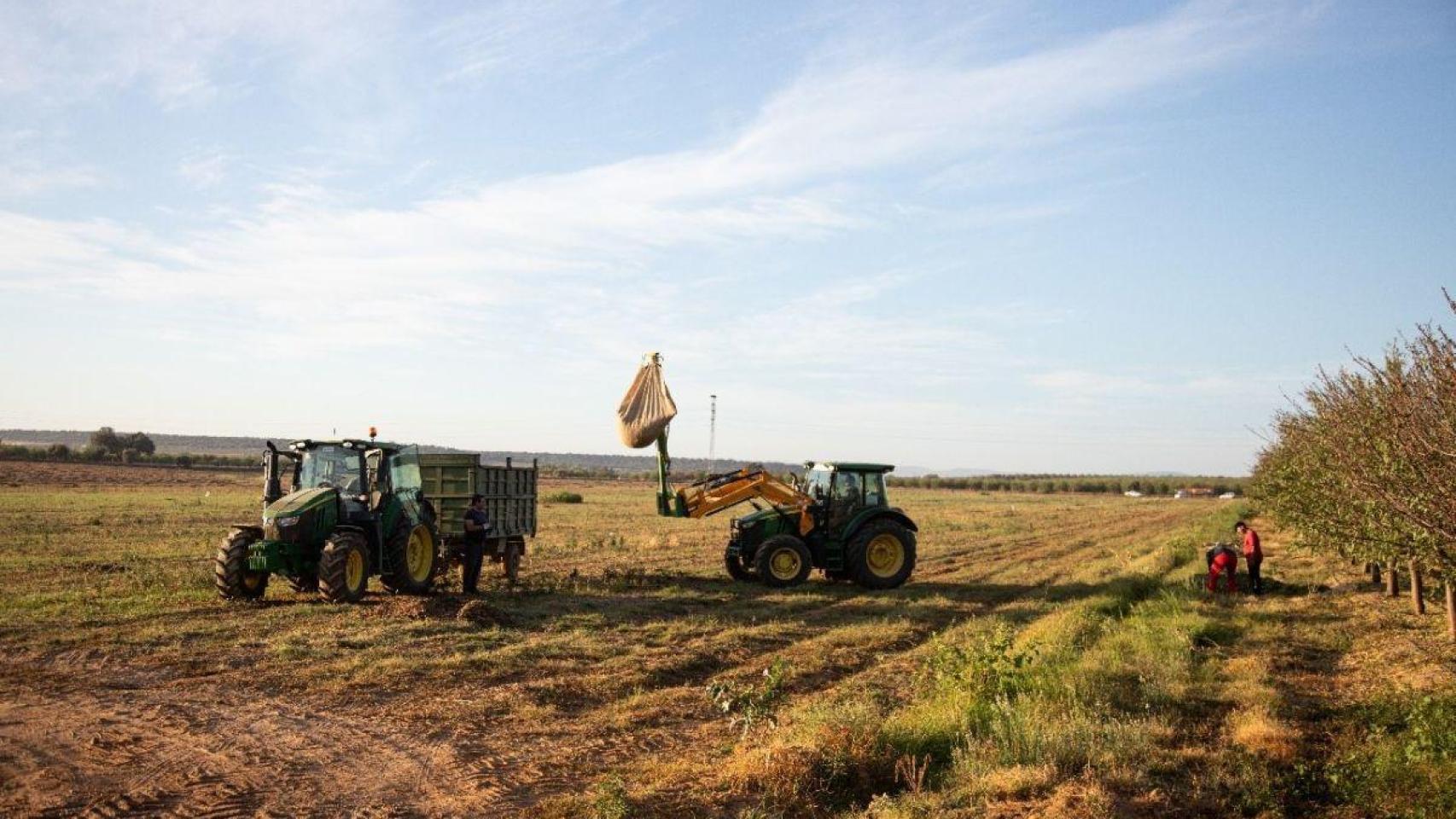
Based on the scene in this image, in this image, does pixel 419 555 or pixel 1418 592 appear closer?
pixel 1418 592

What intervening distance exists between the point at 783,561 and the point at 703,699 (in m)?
8.16

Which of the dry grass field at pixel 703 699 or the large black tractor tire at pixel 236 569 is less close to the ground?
the large black tractor tire at pixel 236 569

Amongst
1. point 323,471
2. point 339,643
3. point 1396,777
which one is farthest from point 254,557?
point 1396,777

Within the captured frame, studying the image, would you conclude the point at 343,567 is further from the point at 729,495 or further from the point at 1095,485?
the point at 1095,485

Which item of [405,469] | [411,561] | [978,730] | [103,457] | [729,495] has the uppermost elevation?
[103,457]

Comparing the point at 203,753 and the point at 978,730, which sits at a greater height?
the point at 978,730

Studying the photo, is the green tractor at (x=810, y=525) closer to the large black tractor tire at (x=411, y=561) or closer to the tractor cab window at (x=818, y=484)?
the tractor cab window at (x=818, y=484)

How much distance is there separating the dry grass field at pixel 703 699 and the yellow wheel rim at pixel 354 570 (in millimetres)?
364

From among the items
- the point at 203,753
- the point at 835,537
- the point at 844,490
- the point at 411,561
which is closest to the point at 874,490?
the point at 844,490

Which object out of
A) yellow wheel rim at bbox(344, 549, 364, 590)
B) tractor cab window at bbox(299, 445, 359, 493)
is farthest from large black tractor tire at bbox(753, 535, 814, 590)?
tractor cab window at bbox(299, 445, 359, 493)

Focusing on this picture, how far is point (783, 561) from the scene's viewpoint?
18.4 metres

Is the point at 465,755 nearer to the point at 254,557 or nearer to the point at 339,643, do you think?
the point at 339,643

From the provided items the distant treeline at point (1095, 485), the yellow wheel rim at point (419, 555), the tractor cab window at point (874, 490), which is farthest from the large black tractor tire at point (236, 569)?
the distant treeline at point (1095, 485)

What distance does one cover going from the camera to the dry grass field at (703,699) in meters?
7.32
